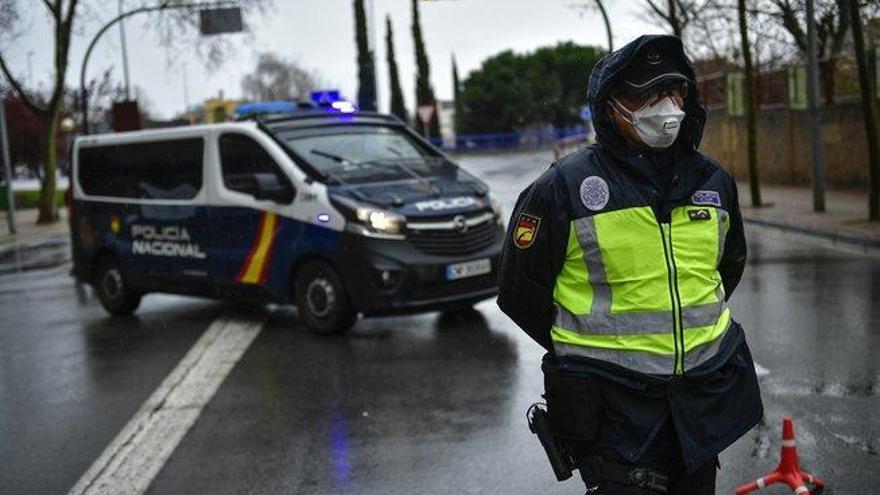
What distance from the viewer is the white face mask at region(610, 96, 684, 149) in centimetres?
287

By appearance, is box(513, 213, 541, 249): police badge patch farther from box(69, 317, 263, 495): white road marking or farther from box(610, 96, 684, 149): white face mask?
box(69, 317, 263, 495): white road marking

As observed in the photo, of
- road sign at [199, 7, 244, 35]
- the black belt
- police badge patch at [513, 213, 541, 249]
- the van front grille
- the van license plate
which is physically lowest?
the van license plate

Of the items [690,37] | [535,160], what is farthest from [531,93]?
[690,37]

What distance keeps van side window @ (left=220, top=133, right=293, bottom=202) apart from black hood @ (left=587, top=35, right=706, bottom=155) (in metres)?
6.27

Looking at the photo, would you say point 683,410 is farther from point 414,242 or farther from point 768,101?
point 768,101

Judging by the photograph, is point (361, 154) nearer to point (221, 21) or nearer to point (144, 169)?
point (144, 169)

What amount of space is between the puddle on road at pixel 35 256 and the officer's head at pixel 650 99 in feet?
54.8

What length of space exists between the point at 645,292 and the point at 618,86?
0.58m

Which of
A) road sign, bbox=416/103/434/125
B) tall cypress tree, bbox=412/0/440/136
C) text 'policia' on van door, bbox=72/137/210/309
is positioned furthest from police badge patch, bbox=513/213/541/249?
tall cypress tree, bbox=412/0/440/136

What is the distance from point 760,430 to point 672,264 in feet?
9.54

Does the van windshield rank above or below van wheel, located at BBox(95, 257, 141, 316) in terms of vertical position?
above

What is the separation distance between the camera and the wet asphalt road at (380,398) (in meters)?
5.05

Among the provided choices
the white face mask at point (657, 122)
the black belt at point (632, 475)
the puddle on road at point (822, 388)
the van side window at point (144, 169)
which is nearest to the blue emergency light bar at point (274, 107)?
the van side window at point (144, 169)

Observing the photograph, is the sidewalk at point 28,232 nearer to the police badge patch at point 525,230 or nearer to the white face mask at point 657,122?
the police badge patch at point 525,230
